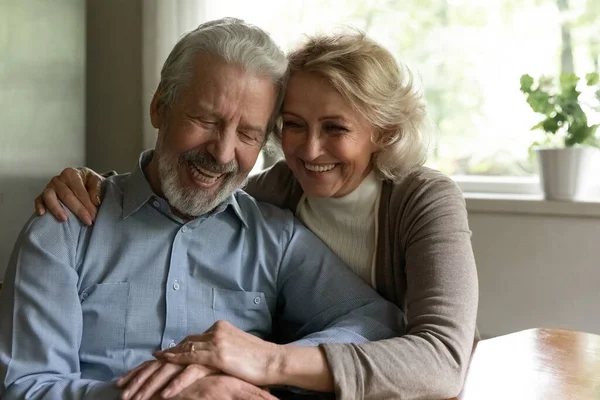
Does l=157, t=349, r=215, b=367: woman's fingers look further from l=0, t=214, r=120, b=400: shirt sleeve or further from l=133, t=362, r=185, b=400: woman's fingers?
l=0, t=214, r=120, b=400: shirt sleeve

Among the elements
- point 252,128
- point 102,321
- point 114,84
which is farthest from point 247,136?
point 114,84

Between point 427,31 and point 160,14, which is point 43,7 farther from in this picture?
point 427,31

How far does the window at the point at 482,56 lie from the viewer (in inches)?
101

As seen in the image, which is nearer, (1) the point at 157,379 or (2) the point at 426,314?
(1) the point at 157,379

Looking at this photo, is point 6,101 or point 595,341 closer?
point 595,341

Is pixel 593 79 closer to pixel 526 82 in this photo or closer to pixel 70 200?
pixel 526 82

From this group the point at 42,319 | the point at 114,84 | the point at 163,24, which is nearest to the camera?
the point at 42,319

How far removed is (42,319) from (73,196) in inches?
11.2

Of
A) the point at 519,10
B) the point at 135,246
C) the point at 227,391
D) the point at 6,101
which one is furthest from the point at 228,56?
the point at 519,10

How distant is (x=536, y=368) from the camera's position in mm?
1397

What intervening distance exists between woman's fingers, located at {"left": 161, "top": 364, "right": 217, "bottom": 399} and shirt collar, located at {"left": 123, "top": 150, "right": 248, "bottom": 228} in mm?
464

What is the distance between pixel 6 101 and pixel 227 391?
1727mm

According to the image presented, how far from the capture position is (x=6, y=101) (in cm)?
248

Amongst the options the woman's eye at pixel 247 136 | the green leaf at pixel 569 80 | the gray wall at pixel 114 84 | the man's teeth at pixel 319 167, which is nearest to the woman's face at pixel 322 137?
the man's teeth at pixel 319 167
